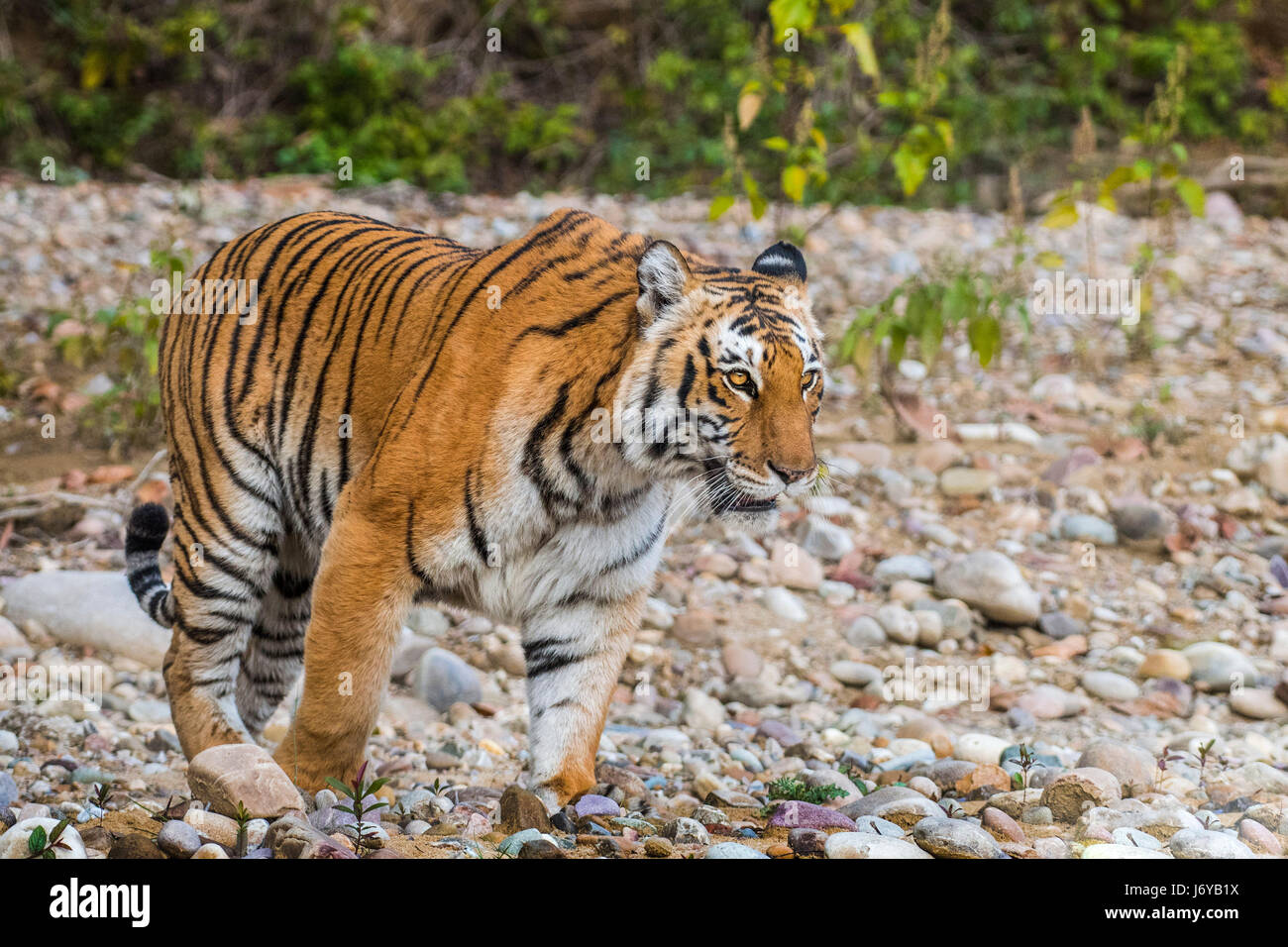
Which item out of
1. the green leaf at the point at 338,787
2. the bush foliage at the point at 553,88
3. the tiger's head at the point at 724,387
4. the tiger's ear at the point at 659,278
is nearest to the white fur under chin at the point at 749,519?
the tiger's head at the point at 724,387

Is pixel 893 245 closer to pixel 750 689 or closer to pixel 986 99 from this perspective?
pixel 986 99

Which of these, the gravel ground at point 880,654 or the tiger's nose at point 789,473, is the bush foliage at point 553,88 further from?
the tiger's nose at point 789,473

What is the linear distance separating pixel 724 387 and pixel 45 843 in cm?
192

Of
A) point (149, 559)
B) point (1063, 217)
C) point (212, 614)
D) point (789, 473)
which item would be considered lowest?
point (212, 614)

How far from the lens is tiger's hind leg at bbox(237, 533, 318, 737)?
4.59m

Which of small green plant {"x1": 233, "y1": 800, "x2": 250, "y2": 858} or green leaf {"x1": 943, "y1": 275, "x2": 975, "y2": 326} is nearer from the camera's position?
small green plant {"x1": 233, "y1": 800, "x2": 250, "y2": 858}

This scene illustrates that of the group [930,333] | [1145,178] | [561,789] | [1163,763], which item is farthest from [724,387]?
[1145,178]

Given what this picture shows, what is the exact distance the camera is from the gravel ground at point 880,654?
3561 mm

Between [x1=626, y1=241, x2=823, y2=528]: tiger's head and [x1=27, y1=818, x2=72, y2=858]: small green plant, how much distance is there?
1.64m

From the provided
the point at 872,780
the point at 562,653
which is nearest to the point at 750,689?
the point at 872,780

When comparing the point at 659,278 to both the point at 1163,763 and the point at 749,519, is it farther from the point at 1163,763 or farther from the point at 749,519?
the point at 1163,763

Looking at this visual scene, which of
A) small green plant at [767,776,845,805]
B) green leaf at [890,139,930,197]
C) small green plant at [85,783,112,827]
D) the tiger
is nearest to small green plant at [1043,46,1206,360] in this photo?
green leaf at [890,139,930,197]

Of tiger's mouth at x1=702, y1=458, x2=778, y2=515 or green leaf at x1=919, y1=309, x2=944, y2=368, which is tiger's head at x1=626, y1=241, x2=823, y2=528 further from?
green leaf at x1=919, y1=309, x2=944, y2=368

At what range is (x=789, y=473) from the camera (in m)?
3.40
